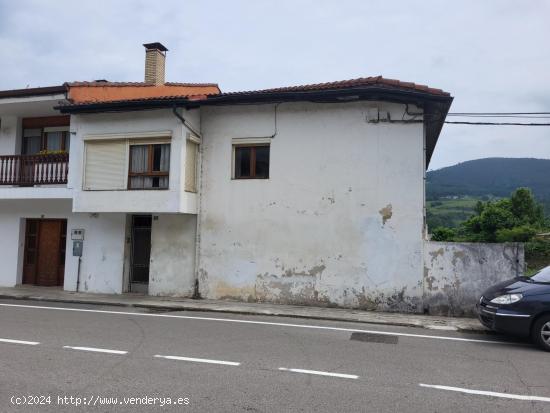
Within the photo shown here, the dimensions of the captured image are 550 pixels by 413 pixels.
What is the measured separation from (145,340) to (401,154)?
25.4 ft

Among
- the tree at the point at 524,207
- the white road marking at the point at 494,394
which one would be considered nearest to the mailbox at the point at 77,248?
the white road marking at the point at 494,394

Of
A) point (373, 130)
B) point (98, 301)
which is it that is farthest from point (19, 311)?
point (373, 130)

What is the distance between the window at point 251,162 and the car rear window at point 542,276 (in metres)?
7.01

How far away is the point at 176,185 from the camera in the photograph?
1291 cm

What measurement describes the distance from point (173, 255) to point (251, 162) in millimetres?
3484

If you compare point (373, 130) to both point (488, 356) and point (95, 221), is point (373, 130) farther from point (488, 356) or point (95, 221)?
point (95, 221)

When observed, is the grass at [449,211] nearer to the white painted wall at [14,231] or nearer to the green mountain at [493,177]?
the green mountain at [493,177]

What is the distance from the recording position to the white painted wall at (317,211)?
478 inches

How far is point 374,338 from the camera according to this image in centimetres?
858

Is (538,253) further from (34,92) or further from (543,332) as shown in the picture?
(34,92)

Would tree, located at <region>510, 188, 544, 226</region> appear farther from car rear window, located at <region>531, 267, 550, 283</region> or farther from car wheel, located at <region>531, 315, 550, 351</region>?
car wheel, located at <region>531, 315, 550, 351</region>

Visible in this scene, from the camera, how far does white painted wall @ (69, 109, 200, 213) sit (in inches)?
511

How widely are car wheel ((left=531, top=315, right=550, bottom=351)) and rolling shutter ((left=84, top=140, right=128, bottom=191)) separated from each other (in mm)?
10547

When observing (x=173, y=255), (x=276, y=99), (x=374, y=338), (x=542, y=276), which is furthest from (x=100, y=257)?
(x=542, y=276)
